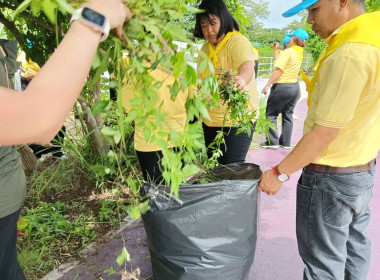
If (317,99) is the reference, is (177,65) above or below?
above

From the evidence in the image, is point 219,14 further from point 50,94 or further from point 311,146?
point 50,94

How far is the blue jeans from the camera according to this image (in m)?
1.48

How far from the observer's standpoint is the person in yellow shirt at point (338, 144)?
1.24 metres

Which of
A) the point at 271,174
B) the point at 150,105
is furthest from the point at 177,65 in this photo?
the point at 271,174

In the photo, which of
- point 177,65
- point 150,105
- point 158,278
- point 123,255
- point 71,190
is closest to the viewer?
point 177,65

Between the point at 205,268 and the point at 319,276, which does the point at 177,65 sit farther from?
the point at 319,276

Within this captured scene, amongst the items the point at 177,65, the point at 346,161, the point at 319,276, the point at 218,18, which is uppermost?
the point at 218,18

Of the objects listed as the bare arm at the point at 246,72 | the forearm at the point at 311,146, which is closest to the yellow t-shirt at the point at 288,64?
the bare arm at the point at 246,72

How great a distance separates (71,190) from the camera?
10.7ft

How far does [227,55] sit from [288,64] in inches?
108

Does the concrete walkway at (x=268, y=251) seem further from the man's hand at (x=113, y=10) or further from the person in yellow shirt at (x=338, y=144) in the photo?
the man's hand at (x=113, y=10)

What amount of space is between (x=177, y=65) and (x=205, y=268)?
1.17 meters

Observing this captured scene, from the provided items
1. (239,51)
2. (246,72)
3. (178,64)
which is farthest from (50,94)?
(239,51)

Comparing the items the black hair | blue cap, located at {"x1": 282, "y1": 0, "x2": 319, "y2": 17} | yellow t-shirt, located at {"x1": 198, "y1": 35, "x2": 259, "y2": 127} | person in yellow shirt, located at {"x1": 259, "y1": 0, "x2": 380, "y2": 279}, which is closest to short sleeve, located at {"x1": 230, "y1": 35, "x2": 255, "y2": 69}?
yellow t-shirt, located at {"x1": 198, "y1": 35, "x2": 259, "y2": 127}
